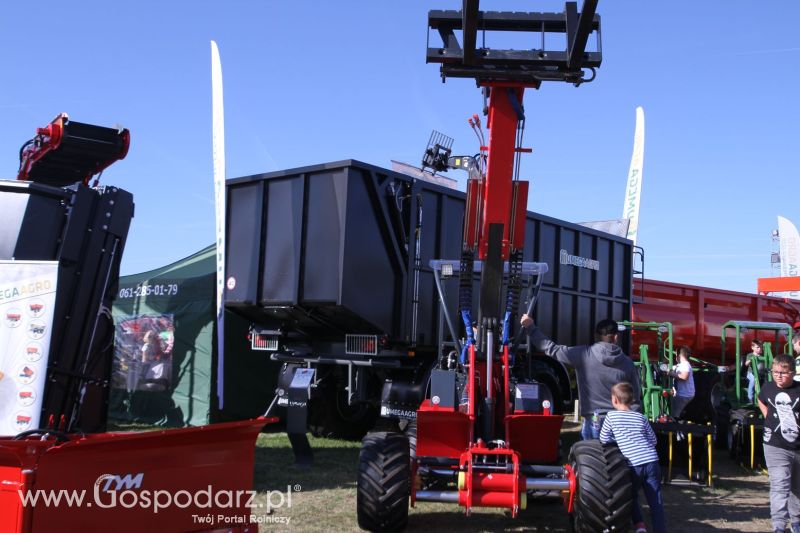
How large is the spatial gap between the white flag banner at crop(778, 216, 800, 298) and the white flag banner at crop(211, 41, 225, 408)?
2533 centimetres

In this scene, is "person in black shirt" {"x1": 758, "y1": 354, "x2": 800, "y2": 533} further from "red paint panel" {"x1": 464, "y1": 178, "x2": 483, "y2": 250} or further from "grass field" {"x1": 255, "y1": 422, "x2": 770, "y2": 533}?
"red paint panel" {"x1": 464, "y1": 178, "x2": 483, "y2": 250}

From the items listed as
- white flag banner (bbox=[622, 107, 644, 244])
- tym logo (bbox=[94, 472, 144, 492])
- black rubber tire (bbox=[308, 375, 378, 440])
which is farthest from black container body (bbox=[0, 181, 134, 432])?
white flag banner (bbox=[622, 107, 644, 244])

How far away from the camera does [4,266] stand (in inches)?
248

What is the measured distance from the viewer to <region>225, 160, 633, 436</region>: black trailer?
830 cm

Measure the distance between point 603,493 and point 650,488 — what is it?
0.51 metres

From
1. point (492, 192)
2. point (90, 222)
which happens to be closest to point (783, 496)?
point (492, 192)

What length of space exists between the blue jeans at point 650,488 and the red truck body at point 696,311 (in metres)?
7.42

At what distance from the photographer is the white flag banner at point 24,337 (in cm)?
612

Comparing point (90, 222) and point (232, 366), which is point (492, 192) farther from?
point (232, 366)

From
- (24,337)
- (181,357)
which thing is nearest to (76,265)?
(24,337)

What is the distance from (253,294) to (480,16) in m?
5.03

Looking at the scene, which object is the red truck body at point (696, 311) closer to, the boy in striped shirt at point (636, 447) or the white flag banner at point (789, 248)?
the boy in striped shirt at point (636, 447)

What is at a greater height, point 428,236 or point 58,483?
point 428,236

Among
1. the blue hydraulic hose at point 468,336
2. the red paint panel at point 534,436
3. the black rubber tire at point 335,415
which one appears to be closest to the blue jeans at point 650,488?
the red paint panel at point 534,436
